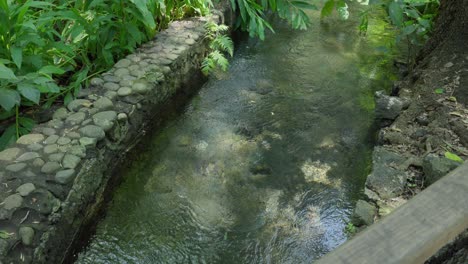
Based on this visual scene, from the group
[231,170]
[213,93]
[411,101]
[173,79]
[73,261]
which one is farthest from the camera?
[213,93]

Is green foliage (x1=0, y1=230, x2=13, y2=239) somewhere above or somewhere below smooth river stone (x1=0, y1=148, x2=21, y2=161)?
below

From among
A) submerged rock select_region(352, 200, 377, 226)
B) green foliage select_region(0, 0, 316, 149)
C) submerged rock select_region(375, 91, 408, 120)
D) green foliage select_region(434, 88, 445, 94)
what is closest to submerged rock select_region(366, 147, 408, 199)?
submerged rock select_region(352, 200, 377, 226)

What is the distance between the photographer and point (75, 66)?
4.09m

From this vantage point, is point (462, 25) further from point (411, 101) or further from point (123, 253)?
point (123, 253)

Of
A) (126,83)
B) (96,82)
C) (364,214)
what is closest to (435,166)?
(364,214)

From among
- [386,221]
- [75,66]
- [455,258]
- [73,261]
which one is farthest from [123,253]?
[386,221]

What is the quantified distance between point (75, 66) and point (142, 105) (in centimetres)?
72

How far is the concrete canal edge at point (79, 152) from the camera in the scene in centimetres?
270

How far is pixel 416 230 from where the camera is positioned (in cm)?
108

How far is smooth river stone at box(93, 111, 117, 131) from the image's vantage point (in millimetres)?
3445

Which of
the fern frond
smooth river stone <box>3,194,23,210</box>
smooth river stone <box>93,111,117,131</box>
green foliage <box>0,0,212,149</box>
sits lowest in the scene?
the fern frond

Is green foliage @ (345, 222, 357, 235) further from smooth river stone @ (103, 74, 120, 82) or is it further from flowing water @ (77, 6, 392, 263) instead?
smooth river stone @ (103, 74, 120, 82)

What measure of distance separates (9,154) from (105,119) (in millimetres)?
733

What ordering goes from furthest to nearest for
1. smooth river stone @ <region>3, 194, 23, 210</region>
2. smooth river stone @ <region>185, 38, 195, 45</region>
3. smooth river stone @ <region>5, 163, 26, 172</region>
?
smooth river stone @ <region>185, 38, 195, 45</region>, smooth river stone @ <region>5, 163, 26, 172</region>, smooth river stone @ <region>3, 194, 23, 210</region>
